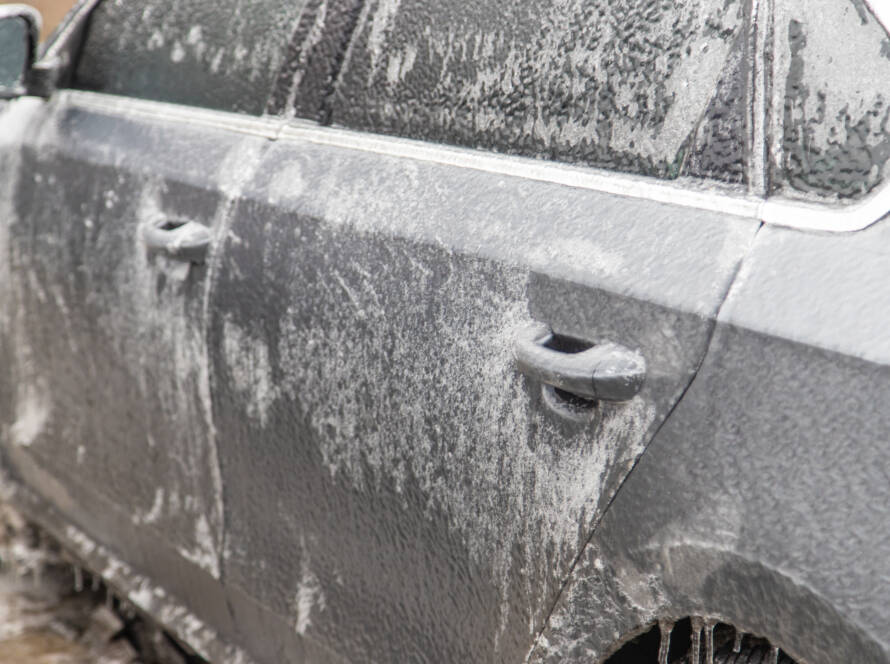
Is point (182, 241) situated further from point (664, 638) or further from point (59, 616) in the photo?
point (59, 616)

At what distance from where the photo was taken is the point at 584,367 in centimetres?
126

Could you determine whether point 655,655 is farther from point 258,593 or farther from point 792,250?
point 258,593

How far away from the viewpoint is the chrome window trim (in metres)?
1.16

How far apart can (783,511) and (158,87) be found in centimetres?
168

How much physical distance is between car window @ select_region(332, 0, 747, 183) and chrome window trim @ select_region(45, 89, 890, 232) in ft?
0.07

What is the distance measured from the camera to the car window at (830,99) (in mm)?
1157

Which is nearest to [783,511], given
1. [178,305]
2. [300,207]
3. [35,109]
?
[300,207]

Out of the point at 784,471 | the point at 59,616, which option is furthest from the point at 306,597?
the point at 59,616

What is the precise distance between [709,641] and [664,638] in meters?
0.06

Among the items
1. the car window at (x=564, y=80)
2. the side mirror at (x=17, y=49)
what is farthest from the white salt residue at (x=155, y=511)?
the side mirror at (x=17, y=49)

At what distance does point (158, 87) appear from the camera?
7.35 ft

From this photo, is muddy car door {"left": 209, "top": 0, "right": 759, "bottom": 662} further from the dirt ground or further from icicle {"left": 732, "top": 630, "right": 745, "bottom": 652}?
the dirt ground

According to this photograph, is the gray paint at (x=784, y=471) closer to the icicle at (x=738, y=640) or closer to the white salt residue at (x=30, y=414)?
the icicle at (x=738, y=640)

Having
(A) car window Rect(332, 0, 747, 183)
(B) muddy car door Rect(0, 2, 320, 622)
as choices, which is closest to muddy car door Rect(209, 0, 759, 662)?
(A) car window Rect(332, 0, 747, 183)
